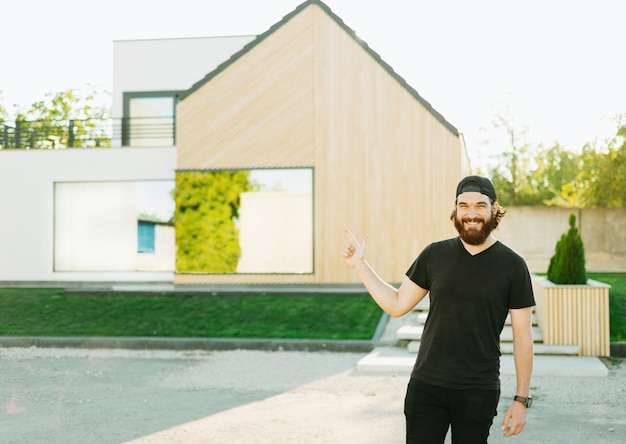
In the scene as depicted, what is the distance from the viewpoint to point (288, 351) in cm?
1262

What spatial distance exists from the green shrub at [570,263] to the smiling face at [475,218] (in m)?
9.09

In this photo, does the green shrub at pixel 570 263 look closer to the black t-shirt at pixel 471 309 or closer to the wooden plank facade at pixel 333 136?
the wooden plank facade at pixel 333 136

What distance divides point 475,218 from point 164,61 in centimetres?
2478

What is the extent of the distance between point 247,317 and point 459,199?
1136 centimetres

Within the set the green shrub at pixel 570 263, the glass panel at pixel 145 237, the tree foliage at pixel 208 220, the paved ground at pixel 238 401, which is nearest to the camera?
the paved ground at pixel 238 401

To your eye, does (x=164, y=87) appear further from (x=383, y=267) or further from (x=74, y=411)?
(x=74, y=411)

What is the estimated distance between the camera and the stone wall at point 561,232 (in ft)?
89.9

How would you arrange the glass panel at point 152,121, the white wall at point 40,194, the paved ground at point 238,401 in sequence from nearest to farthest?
the paved ground at point 238,401, the white wall at point 40,194, the glass panel at point 152,121

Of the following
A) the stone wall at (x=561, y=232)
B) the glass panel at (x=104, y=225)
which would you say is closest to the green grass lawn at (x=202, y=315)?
the glass panel at (x=104, y=225)

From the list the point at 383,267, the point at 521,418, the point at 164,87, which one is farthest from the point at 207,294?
the point at 521,418

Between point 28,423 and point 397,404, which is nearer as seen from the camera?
point 28,423

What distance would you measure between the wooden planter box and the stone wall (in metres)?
15.6

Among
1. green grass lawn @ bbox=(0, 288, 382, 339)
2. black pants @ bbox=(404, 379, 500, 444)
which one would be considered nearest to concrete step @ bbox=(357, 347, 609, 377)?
green grass lawn @ bbox=(0, 288, 382, 339)

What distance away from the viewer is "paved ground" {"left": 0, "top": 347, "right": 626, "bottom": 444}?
694 centimetres
